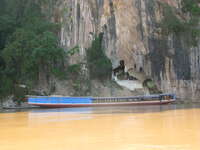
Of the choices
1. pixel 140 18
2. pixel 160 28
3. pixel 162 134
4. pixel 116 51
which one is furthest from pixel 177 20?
pixel 162 134

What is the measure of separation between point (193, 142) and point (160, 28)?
18663mm

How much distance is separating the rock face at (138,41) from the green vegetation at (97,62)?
24.6 inches

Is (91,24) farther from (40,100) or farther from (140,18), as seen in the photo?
(40,100)

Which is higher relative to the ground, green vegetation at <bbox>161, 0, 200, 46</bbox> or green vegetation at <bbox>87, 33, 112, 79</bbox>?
green vegetation at <bbox>161, 0, 200, 46</bbox>

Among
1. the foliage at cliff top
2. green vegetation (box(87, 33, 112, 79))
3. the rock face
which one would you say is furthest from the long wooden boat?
green vegetation (box(87, 33, 112, 79))

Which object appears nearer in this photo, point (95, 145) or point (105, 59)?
point (95, 145)

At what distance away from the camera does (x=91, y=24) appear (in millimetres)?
23406

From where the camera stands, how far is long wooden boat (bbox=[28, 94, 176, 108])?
18250 mm

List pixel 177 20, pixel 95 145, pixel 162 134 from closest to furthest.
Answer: pixel 95 145 < pixel 162 134 < pixel 177 20

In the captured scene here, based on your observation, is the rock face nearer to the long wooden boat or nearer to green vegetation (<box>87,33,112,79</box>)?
green vegetation (<box>87,33,112,79</box>)

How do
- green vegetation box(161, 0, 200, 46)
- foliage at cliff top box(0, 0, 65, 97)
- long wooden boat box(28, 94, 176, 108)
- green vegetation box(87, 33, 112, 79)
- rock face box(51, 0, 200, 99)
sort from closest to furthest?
long wooden boat box(28, 94, 176, 108) → foliage at cliff top box(0, 0, 65, 97) → green vegetation box(161, 0, 200, 46) → green vegetation box(87, 33, 112, 79) → rock face box(51, 0, 200, 99)

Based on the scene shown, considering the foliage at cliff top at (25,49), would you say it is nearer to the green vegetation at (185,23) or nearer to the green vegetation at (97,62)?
the green vegetation at (97,62)

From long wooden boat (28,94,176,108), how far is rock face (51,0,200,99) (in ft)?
8.40

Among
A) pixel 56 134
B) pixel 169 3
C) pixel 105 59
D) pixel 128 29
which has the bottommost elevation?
pixel 56 134
